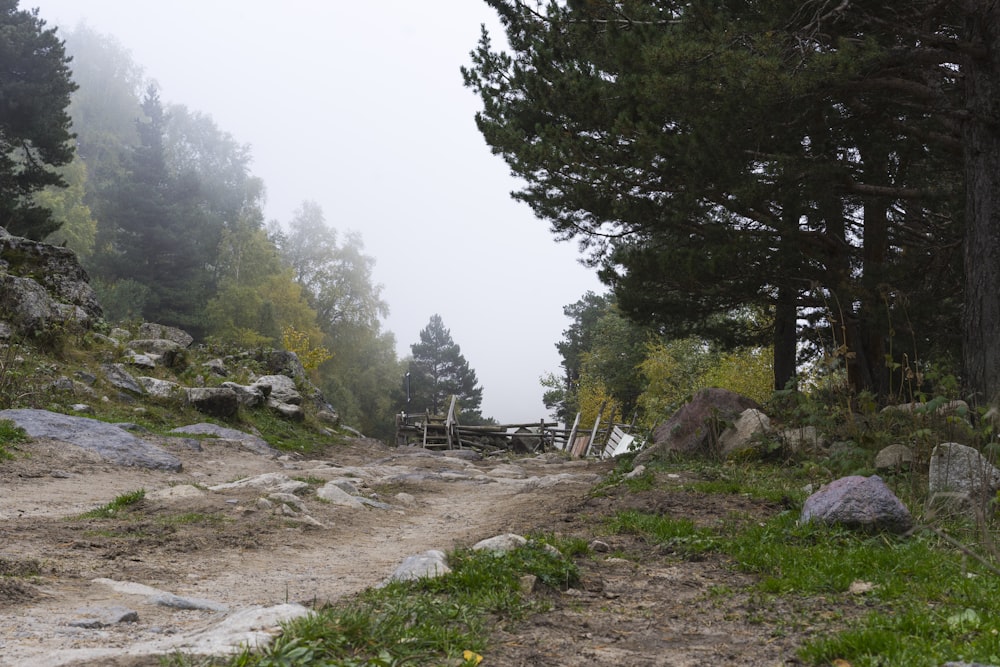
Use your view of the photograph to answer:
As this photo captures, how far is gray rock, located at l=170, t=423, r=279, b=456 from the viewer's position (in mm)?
13555

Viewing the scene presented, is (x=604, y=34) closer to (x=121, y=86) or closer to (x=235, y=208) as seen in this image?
→ (x=235, y=208)

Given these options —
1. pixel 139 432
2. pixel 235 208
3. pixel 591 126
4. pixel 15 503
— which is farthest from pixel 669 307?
pixel 235 208

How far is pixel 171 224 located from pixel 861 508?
45.0 meters

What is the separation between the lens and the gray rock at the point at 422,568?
420 centimetres

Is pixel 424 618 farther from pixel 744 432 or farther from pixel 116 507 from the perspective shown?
pixel 744 432

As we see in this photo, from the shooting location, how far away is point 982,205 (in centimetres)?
897

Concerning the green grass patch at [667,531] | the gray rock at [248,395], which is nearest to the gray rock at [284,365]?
the gray rock at [248,395]

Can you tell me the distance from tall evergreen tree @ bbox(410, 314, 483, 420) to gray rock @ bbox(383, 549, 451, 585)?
216 feet

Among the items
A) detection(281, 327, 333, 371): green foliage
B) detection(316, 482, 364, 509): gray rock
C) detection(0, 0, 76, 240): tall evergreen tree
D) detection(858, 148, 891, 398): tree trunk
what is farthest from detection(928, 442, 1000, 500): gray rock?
detection(281, 327, 333, 371): green foliage

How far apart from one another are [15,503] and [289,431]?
424 inches

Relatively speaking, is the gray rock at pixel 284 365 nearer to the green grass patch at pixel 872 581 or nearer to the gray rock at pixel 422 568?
the green grass patch at pixel 872 581

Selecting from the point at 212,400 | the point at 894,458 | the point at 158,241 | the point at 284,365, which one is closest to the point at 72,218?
the point at 158,241

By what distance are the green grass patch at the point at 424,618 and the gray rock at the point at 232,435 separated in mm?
10211

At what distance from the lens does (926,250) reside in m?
11.2
